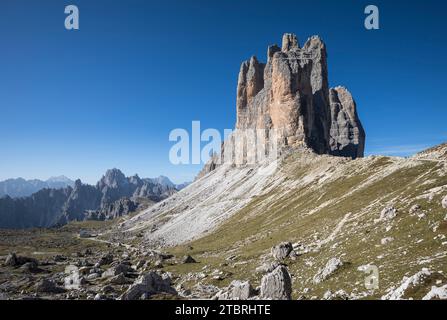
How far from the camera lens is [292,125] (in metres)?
200

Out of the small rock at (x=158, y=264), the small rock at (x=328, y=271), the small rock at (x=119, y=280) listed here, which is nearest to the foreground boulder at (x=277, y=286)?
the small rock at (x=328, y=271)

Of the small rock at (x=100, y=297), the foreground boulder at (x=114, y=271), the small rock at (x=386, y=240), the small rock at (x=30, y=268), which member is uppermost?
the small rock at (x=386, y=240)

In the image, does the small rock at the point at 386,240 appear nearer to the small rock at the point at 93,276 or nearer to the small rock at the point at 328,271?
the small rock at the point at 328,271

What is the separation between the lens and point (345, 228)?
54.2 m

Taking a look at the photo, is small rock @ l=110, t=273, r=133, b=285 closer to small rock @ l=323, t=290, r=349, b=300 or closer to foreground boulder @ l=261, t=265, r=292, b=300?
foreground boulder @ l=261, t=265, r=292, b=300

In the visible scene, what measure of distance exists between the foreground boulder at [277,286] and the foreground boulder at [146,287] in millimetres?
13829

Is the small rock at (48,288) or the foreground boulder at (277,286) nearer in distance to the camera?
the foreground boulder at (277,286)

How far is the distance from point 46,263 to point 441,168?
94.5m

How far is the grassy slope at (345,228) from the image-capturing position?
3303cm

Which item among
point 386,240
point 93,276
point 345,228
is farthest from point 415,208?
point 93,276

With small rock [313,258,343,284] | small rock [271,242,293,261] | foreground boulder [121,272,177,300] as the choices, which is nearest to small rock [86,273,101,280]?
foreground boulder [121,272,177,300]
